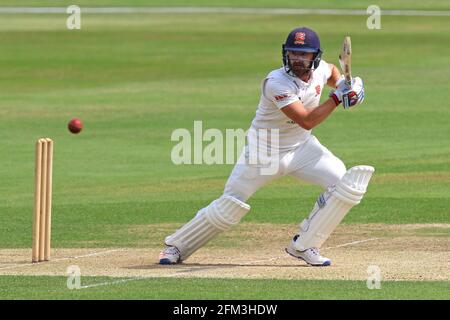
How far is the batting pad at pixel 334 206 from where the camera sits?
10.7m

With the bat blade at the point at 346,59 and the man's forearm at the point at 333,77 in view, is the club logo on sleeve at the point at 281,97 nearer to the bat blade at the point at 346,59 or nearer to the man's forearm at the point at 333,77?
the bat blade at the point at 346,59

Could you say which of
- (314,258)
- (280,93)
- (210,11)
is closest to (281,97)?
(280,93)

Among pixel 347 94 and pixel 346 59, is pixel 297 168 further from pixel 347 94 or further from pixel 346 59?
pixel 346 59

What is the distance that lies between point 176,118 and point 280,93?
1542 centimetres

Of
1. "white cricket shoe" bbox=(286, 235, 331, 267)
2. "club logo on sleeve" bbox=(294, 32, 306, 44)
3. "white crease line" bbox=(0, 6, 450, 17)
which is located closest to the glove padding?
"club logo on sleeve" bbox=(294, 32, 306, 44)

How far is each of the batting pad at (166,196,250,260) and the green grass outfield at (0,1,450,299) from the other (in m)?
1.00

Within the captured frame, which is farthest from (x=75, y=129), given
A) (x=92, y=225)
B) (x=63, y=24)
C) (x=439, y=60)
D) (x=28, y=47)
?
(x=63, y=24)

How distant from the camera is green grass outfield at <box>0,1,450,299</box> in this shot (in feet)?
48.5

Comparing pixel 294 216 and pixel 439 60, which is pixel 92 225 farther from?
pixel 439 60

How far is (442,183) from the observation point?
17.7 meters

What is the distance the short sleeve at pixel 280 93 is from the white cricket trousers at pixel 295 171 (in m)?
0.52
